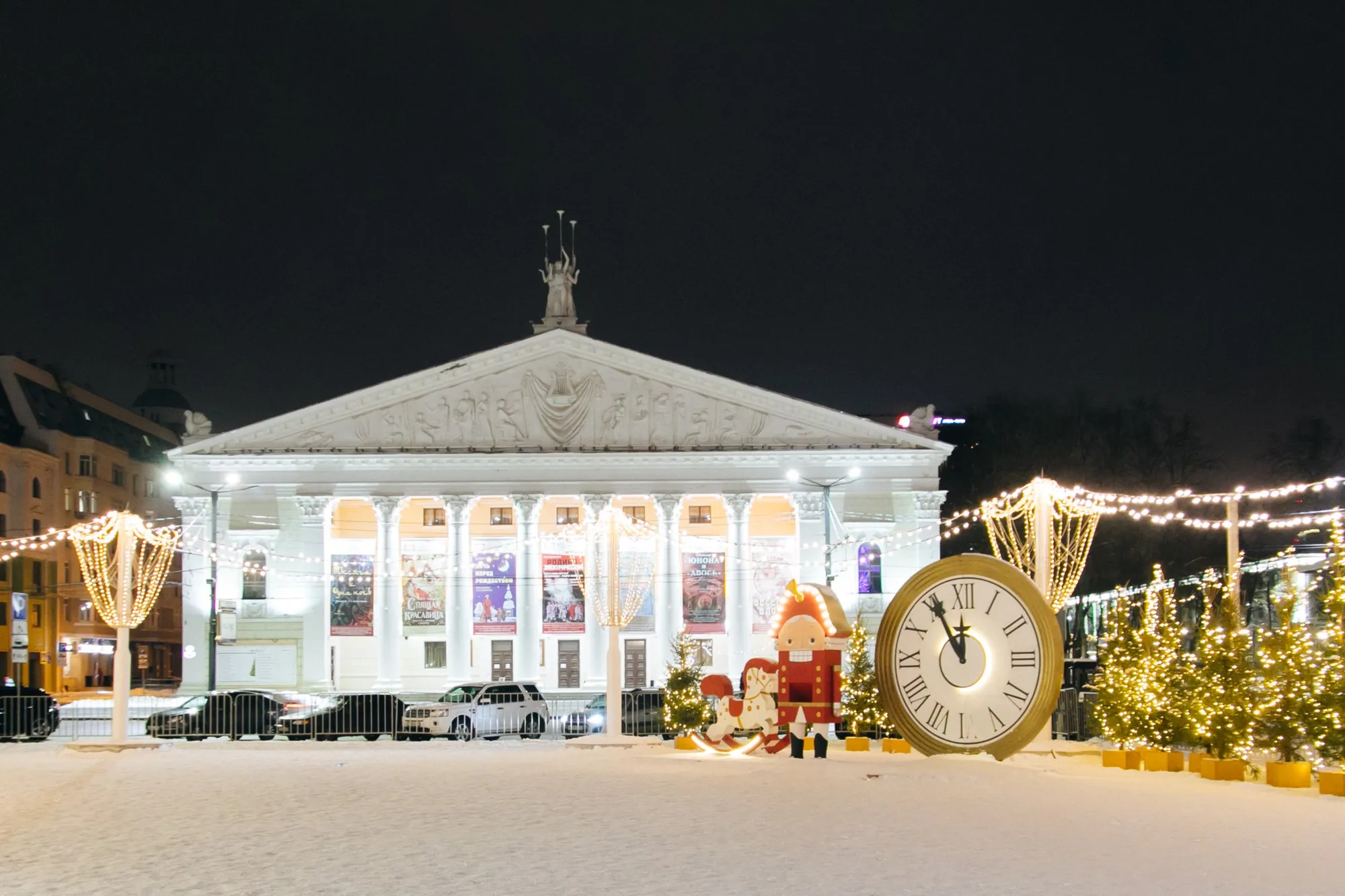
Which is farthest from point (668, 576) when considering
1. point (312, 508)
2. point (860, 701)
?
point (860, 701)

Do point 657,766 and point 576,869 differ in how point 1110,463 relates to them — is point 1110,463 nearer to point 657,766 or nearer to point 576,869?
point 657,766

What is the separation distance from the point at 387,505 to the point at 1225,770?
4690cm

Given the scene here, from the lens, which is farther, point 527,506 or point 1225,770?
point 527,506

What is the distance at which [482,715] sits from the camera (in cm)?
4188

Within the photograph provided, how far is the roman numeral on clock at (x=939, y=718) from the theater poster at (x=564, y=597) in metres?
40.4

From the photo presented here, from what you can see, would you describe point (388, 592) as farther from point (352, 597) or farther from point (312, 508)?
point (312, 508)

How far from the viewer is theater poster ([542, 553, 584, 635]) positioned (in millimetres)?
63500

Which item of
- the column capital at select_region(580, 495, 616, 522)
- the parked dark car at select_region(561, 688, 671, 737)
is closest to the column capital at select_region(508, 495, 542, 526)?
the column capital at select_region(580, 495, 616, 522)

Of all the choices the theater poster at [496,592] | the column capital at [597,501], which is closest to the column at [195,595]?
the theater poster at [496,592]

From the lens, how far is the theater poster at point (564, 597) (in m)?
63.5

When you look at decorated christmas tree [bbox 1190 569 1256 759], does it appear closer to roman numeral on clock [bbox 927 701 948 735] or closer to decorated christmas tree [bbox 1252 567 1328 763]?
decorated christmas tree [bbox 1252 567 1328 763]

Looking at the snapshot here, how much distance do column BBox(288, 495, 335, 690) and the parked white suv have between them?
21.2 metres

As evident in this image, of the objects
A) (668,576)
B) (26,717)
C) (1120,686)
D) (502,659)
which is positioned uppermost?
(668,576)

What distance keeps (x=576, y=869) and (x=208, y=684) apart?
4779cm
